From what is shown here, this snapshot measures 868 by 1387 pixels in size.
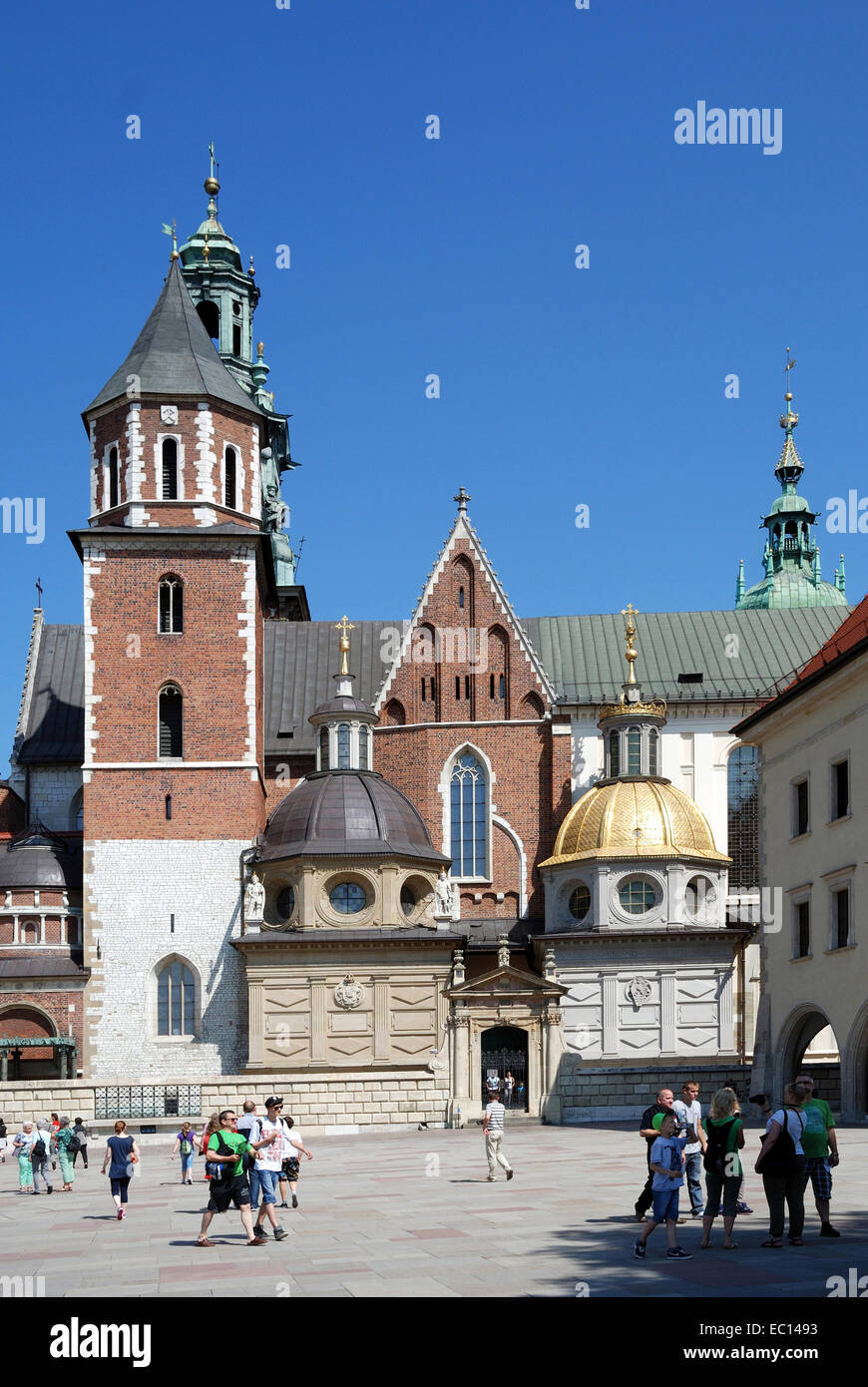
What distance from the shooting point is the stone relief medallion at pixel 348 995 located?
160 ft

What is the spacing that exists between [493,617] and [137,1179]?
32.0 meters

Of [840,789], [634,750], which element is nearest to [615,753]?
[634,750]

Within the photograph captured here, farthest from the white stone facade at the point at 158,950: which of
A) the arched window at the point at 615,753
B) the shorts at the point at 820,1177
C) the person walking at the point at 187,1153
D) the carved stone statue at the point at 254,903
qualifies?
the shorts at the point at 820,1177

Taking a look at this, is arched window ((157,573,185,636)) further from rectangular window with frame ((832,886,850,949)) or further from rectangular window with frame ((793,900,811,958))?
rectangular window with frame ((832,886,850,949))

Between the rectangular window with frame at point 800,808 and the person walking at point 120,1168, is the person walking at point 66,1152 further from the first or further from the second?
the rectangular window with frame at point 800,808

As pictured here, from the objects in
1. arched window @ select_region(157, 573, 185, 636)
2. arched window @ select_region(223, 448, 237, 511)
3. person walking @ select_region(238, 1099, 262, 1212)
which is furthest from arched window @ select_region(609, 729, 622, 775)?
person walking @ select_region(238, 1099, 262, 1212)

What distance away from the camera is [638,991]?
50375mm

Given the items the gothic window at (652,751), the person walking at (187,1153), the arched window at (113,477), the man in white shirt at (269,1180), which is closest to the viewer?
the man in white shirt at (269,1180)

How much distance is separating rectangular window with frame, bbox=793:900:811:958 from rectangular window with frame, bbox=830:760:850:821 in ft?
8.14

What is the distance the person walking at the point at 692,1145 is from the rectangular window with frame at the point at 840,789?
17.8 meters

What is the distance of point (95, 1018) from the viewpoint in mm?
48969

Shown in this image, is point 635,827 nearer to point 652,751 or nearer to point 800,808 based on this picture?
point 652,751
